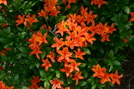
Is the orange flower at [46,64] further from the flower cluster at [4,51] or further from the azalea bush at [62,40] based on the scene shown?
the flower cluster at [4,51]

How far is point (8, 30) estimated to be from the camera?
2.50 m

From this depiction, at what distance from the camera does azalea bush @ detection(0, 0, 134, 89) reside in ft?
8.08

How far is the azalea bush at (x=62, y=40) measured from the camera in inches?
97.0

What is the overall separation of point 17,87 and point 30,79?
0.58 ft

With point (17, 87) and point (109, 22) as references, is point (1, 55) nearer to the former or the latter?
point (17, 87)

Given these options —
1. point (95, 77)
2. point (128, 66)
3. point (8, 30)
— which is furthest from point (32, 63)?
point (128, 66)

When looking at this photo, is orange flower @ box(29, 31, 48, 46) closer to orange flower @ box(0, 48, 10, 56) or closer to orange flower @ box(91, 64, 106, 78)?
orange flower @ box(0, 48, 10, 56)

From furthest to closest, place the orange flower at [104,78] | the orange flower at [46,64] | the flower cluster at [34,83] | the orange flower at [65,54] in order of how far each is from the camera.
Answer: the flower cluster at [34,83] < the orange flower at [104,78] < the orange flower at [46,64] < the orange flower at [65,54]

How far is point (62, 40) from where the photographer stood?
2547 mm

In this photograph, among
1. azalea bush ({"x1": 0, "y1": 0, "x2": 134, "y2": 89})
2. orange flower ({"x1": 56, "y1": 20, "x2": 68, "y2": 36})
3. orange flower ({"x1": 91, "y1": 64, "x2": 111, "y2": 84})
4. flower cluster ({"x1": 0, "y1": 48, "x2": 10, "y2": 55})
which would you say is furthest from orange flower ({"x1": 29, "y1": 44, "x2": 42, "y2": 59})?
orange flower ({"x1": 91, "y1": 64, "x2": 111, "y2": 84})

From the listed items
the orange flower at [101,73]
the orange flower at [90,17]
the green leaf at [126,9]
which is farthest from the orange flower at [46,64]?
the green leaf at [126,9]

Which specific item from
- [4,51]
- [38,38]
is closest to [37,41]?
[38,38]

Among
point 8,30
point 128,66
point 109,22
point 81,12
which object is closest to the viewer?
point 8,30

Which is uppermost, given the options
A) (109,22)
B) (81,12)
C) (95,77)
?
(81,12)
